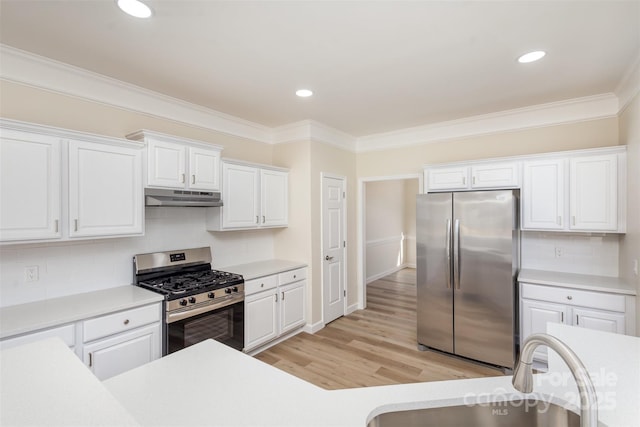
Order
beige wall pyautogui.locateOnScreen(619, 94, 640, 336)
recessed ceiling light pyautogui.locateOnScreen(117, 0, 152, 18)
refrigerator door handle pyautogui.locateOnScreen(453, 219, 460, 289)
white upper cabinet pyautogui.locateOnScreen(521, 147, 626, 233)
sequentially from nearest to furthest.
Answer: recessed ceiling light pyautogui.locateOnScreen(117, 0, 152, 18), beige wall pyautogui.locateOnScreen(619, 94, 640, 336), white upper cabinet pyautogui.locateOnScreen(521, 147, 626, 233), refrigerator door handle pyautogui.locateOnScreen(453, 219, 460, 289)

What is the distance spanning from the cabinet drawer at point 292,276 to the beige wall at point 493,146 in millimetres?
1813

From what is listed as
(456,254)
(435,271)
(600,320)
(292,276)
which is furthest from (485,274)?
(292,276)

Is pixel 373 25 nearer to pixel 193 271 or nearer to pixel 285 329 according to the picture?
pixel 193 271

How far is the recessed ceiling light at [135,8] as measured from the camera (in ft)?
5.49

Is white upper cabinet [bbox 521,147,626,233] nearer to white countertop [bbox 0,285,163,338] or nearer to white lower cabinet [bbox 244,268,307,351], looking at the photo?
white lower cabinet [bbox 244,268,307,351]

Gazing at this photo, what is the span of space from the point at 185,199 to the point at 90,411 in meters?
2.17

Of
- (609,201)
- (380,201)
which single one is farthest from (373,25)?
(380,201)

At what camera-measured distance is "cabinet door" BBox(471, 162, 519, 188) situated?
10.4 ft

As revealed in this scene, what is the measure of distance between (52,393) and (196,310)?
1.69m

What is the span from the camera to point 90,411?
0.87m

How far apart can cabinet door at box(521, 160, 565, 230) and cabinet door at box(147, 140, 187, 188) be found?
11.1 feet

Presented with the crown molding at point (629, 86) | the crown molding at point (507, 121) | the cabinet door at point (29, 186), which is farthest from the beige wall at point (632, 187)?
the cabinet door at point (29, 186)

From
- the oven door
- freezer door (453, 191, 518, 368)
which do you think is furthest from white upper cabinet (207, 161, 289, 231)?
freezer door (453, 191, 518, 368)

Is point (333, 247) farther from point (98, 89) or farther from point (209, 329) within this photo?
point (98, 89)
